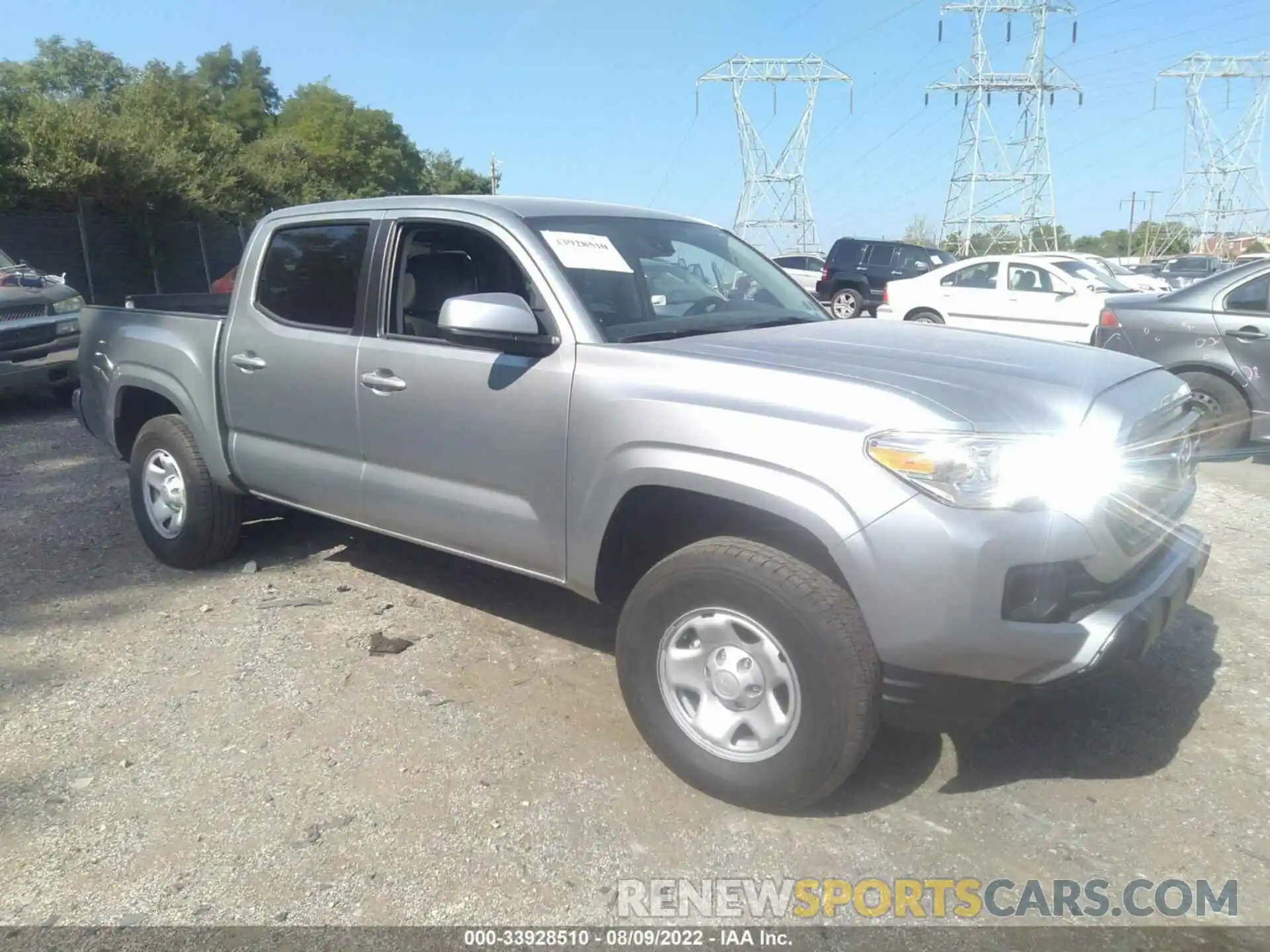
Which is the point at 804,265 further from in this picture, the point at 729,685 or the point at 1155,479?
the point at 729,685

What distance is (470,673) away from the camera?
4109 millimetres

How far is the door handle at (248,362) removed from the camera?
460 centimetres

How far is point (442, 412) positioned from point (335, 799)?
4.66ft

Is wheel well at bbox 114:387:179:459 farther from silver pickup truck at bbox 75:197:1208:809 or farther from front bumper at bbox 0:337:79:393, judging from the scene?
front bumper at bbox 0:337:79:393

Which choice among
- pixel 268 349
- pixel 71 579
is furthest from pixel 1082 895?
pixel 71 579

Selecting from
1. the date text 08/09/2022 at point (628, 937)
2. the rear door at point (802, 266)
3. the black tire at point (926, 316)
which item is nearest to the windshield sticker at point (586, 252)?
Result: the date text 08/09/2022 at point (628, 937)

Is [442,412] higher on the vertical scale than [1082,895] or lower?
higher

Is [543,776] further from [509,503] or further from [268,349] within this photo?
[268,349]

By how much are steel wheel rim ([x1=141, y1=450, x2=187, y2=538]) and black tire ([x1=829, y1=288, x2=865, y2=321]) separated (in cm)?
1660

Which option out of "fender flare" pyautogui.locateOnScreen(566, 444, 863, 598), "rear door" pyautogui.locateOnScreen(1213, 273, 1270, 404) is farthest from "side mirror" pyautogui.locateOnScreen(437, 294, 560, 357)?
"rear door" pyautogui.locateOnScreen(1213, 273, 1270, 404)

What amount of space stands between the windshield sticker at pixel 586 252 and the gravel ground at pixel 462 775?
1.61 meters

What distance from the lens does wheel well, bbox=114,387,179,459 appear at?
18.0ft

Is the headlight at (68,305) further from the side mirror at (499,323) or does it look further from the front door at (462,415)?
the side mirror at (499,323)

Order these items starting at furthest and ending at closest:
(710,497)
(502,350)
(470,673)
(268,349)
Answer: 1. (268,349)
2. (470,673)
3. (502,350)
4. (710,497)
